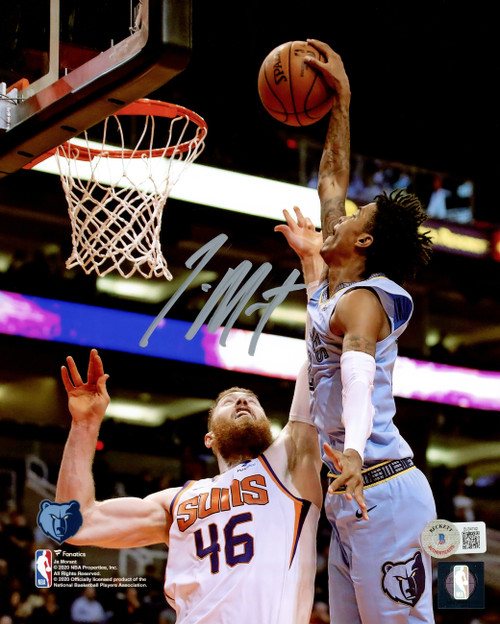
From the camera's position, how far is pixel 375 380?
9.43 feet

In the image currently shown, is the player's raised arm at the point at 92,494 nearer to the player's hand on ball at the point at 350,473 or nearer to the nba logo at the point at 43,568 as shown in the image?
the player's hand on ball at the point at 350,473

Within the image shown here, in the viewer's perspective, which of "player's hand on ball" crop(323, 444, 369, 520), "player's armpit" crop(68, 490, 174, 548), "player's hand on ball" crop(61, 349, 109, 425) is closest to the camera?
"player's hand on ball" crop(323, 444, 369, 520)

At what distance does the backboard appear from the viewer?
292 cm

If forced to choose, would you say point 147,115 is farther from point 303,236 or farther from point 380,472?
point 380,472

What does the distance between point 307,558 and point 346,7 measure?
5.50 metres

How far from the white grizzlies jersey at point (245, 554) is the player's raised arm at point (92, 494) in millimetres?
195

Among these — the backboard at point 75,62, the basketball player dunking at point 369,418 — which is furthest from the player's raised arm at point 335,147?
the backboard at point 75,62

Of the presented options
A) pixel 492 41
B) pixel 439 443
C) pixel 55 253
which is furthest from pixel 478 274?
pixel 55 253

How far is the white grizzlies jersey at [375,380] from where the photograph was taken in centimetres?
282

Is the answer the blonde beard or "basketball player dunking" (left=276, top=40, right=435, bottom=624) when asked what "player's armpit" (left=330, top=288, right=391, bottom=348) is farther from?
the blonde beard

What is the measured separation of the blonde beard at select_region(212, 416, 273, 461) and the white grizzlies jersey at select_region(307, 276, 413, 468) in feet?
3.78

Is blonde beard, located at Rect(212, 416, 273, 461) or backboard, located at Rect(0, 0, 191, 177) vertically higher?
backboard, located at Rect(0, 0, 191, 177)

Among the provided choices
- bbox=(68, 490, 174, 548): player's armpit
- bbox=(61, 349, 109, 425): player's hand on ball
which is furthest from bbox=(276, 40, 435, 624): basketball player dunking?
bbox=(68, 490, 174, 548): player's armpit

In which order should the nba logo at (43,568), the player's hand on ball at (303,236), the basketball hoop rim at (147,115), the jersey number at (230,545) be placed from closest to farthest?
the player's hand on ball at (303,236) < the jersey number at (230,545) < the basketball hoop rim at (147,115) < the nba logo at (43,568)
